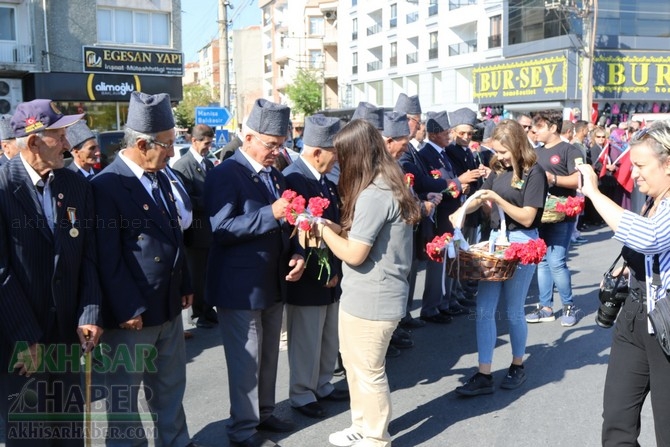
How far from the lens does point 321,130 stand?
489 centimetres

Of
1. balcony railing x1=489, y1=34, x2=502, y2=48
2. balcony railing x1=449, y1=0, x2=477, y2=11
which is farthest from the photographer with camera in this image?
balcony railing x1=449, y1=0, x2=477, y2=11

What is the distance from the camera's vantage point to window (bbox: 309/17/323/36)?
62.4 metres

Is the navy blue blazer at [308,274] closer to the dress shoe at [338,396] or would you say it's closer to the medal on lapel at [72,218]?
the dress shoe at [338,396]

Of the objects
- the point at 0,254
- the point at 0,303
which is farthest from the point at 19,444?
the point at 0,254

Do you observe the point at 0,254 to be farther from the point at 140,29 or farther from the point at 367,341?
the point at 140,29

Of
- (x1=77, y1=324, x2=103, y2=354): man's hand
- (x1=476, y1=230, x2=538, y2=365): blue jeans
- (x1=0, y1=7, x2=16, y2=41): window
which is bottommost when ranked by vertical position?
(x1=476, y1=230, x2=538, y2=365): blue jeans

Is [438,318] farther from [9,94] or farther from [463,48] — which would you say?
[463,48]

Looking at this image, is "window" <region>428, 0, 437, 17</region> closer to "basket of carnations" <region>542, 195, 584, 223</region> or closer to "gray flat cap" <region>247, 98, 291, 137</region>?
"basket of carnations" <region>542, 195, 584, 223</region>

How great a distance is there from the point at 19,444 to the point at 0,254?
1077 mm

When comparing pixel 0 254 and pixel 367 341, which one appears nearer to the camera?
pixel 0 254

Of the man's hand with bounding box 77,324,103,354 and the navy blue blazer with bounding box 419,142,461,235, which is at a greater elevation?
the navy blue blazer with bounding box 419,142,461,235

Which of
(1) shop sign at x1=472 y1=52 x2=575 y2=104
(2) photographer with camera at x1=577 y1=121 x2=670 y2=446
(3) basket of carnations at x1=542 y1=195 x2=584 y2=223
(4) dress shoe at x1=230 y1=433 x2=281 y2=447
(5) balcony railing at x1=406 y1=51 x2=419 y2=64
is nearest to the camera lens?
(2) photographer with camera at x1=577 y1=121 x2=670 y2=446

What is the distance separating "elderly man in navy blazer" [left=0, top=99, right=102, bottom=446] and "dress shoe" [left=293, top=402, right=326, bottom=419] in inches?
72.2

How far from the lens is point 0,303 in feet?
11.2
